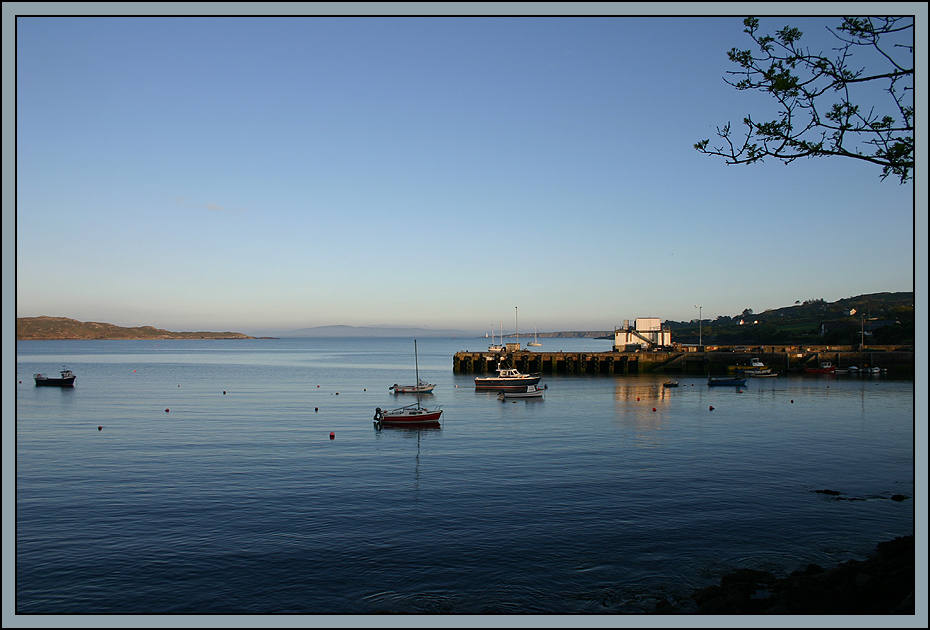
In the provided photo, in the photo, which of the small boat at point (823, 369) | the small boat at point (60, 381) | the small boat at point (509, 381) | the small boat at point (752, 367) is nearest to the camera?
the small boat at point (509, 381)

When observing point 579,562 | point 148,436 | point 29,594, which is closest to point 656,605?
point 579,562

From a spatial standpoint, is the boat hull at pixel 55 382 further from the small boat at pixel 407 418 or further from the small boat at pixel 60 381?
the small boat at pixel 407 418

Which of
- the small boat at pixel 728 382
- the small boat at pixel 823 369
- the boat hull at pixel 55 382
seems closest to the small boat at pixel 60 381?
the boat hull at pixel 55 382

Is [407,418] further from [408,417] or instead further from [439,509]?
[439,509]

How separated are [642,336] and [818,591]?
375 feet

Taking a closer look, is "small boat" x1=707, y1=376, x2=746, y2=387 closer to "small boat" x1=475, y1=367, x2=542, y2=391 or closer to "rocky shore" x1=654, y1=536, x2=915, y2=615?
"small boat" x1=475, y1=367, x2=542, y2=391

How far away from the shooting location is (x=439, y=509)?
23984mm

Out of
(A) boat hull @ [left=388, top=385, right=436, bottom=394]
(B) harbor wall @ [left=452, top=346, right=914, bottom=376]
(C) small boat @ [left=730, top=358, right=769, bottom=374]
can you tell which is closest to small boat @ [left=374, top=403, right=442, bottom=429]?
(A) boat hull @ [left=388, top=385, right=436, bottom=394]

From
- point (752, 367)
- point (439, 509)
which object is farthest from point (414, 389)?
point (439, 509)

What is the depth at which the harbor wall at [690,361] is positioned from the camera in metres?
101

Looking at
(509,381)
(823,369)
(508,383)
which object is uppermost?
(823,369)

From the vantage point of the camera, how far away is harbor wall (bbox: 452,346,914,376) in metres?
101

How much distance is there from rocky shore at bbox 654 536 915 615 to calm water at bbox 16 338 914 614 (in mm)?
913

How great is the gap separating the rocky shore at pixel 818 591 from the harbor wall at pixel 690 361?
87012 millimetres
